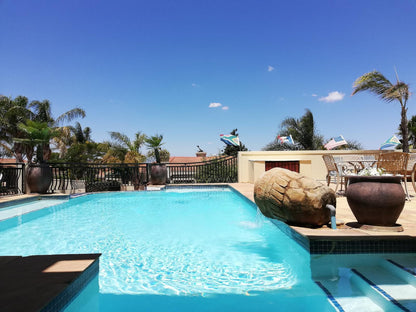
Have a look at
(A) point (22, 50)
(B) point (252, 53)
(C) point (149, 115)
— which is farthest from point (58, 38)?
(C) point (149, 115)

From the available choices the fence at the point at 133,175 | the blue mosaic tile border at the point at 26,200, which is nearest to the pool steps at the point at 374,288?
the blue mosaic tile border at the point at 26,200

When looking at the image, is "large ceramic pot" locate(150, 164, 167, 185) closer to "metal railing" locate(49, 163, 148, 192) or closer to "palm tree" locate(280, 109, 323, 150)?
"metal railing" locate(49, 163, 148, 192)

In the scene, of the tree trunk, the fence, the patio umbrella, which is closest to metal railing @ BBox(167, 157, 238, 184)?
the fence

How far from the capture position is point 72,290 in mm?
1426

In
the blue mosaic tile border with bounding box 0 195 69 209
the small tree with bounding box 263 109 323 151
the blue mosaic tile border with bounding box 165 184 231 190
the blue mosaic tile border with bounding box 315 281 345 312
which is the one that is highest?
the small tree with bounding box 263 109 323 151

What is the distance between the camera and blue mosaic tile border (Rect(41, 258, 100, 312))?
1.22 metres

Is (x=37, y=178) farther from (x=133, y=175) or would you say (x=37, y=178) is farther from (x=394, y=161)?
(x=394, y=161)

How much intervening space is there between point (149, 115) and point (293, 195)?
2569 cm

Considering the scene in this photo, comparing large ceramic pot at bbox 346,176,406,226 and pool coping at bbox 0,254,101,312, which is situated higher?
large ceramic pot at bbox 346,176,406,226

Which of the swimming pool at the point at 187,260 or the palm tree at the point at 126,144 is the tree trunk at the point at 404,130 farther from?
the palm tree at the point at 126,144

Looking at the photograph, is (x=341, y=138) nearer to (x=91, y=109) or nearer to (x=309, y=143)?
(x=309, y=143)

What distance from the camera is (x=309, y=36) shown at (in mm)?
12984

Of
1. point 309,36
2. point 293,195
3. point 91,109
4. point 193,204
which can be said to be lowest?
point 193,204

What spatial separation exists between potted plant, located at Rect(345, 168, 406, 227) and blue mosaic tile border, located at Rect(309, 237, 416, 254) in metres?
0.20
